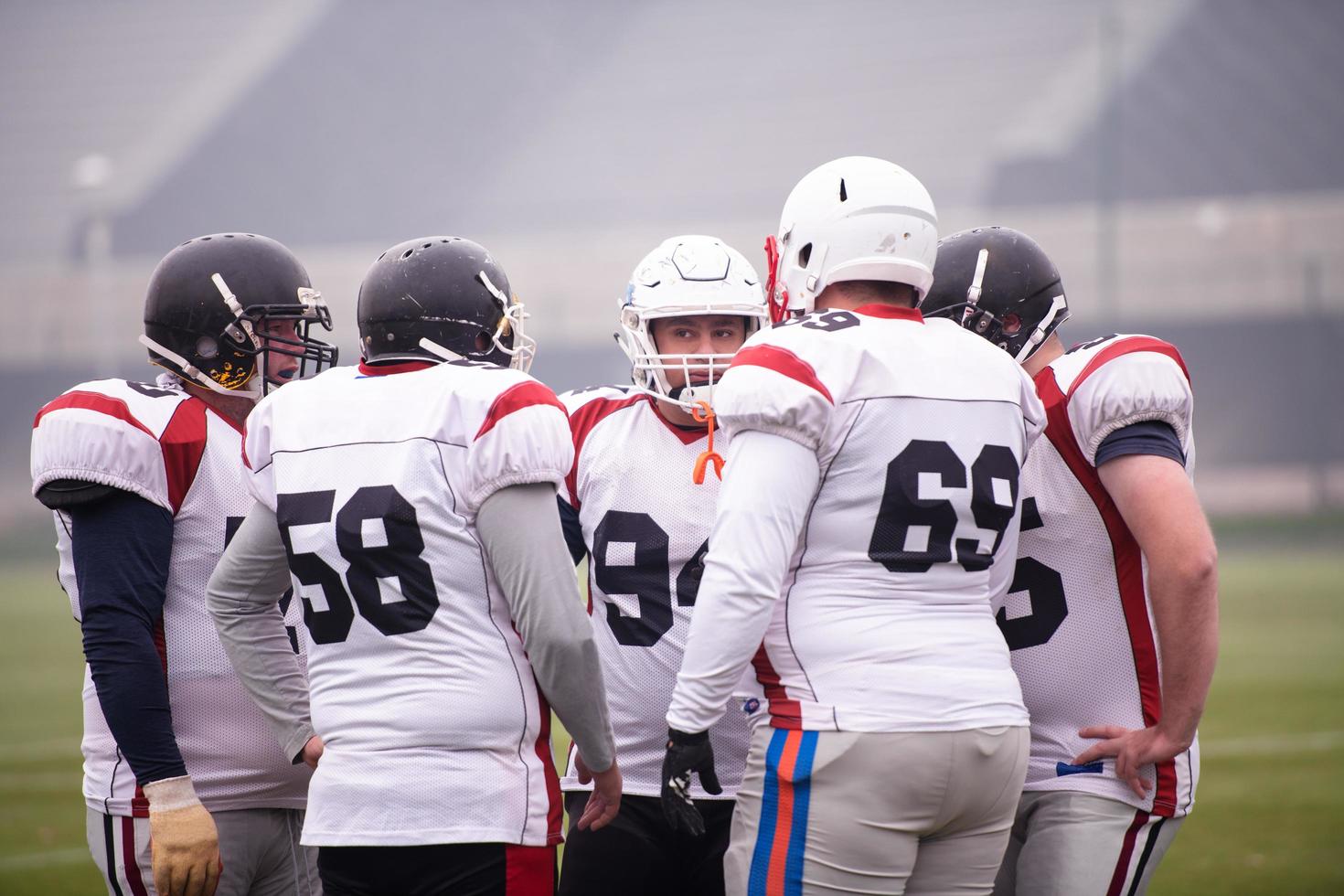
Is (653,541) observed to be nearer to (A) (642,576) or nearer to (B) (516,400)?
(A) (642,576)

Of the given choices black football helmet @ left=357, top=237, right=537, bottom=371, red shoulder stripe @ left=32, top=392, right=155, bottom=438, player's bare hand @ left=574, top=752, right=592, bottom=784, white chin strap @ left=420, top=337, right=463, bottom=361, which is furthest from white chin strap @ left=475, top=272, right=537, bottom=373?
player's bare hand @ left=574, top=752, right=592, bottom=784

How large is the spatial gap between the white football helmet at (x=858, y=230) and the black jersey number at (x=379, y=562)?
853mm

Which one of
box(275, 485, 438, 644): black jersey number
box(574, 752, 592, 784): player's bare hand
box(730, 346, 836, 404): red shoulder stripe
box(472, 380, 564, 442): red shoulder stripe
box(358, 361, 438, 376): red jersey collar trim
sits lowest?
box(574, 752, 592, 784): player's bare hand

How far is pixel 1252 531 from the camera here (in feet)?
69.6

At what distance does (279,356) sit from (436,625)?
36.1 inches

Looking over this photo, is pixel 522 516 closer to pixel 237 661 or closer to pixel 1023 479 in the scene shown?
pixel 237 661

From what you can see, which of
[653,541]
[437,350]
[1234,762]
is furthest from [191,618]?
[1234,762]

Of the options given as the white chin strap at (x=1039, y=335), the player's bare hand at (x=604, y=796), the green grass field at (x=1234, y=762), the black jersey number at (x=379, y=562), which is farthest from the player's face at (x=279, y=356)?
the green grass field at (x=1234, y=762)

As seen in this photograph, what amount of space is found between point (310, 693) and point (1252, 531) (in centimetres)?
2074

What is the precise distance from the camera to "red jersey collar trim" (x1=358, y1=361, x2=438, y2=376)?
263 centimetres

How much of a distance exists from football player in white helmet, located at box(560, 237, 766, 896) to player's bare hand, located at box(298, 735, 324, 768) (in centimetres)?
57

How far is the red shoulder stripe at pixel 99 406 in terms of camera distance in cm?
273

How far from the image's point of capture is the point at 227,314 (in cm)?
304

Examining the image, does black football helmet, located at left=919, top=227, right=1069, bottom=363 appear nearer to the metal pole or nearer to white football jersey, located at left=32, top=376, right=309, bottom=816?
white football jersey, located at left=32, top=376, right=309, bottom=816
